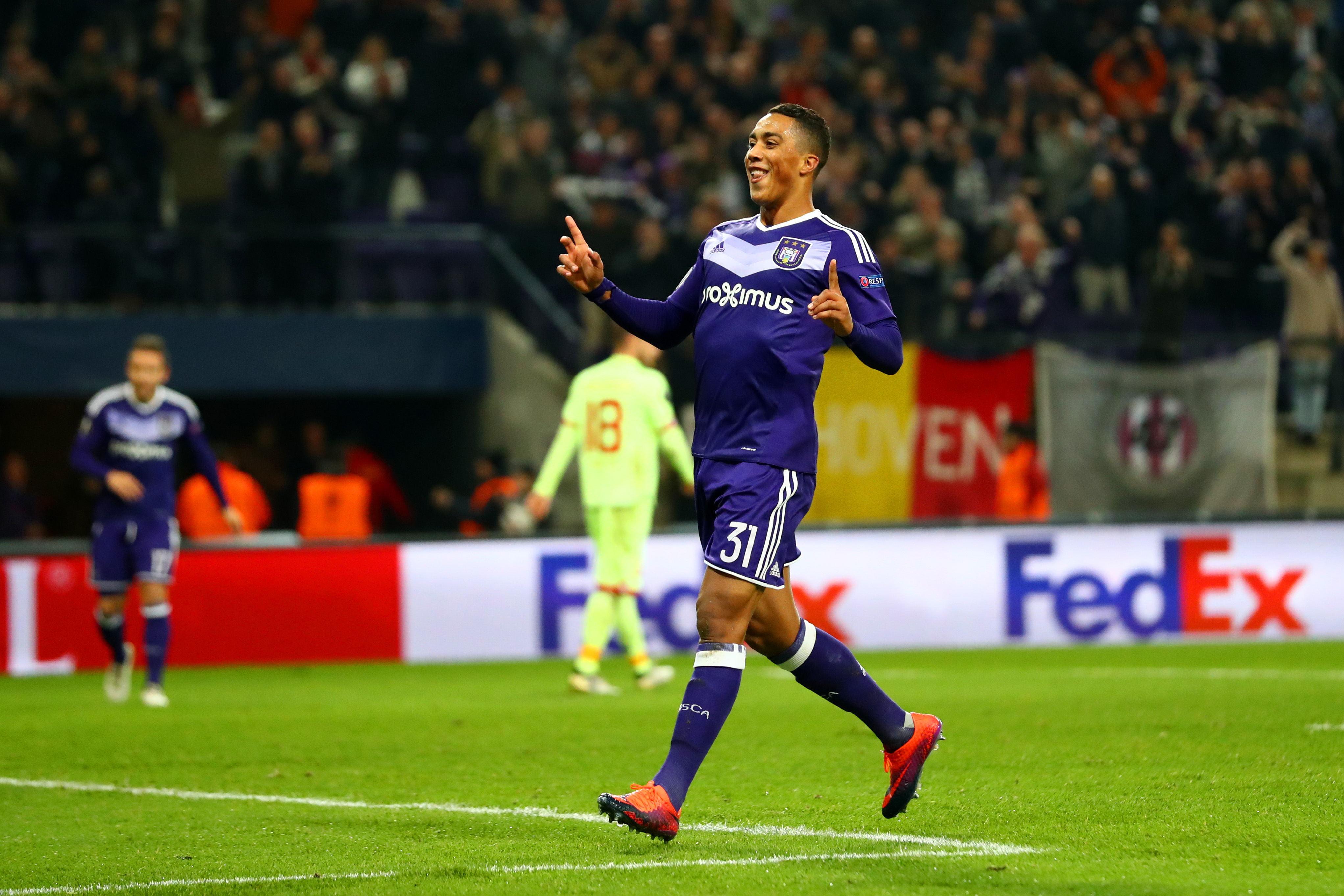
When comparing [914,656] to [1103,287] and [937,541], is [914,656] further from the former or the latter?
[1103,287]

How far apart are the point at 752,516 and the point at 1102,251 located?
42.6 feet

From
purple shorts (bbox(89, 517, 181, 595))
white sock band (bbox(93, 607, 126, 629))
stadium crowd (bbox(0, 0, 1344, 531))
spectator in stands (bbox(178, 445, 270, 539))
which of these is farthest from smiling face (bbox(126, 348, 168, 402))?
stadium crowd (bbox(0, 0, 1344, 531))

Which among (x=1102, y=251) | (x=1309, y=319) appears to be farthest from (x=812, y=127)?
(x=1102, y=251)

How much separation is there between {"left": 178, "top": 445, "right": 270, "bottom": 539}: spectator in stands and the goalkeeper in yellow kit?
4.92m

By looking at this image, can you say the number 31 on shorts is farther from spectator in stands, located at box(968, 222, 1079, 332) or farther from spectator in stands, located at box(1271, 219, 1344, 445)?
spectator in stands, located at box(968, 222, 1079, 332)

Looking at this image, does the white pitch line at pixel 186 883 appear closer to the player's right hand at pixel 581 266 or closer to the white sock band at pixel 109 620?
the player's right hand at pixel 581 266

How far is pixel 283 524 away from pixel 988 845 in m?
14.2

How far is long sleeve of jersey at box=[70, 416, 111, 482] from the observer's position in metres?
11.5

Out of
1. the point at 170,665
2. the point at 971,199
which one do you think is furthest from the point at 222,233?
the point at 971,199

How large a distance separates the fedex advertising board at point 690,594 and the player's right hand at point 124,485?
3.05 meters

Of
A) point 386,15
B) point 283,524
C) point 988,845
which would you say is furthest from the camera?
point 386,15

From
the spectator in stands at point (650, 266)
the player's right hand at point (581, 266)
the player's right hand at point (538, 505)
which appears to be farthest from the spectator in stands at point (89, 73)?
the player's right hand at point (581, 266)

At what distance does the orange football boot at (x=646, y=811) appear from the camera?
5434 millimetres

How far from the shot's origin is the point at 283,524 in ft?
62.2
